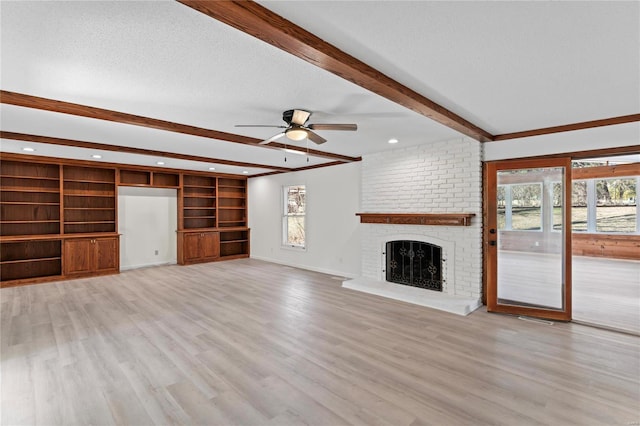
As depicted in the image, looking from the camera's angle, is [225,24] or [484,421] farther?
[484,421]

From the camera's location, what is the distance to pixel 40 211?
251 inches

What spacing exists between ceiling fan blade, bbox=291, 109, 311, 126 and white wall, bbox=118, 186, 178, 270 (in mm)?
5958

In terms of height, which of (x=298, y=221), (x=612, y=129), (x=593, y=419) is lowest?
(x=593, y=419)

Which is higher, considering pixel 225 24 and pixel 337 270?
pixel 225 24

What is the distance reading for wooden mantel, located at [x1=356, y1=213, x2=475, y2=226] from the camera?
14.9 feet

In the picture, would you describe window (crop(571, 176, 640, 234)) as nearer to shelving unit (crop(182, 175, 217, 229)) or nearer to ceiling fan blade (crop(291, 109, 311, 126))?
ceiling fan blade (crop(291, 109, 311, 126))

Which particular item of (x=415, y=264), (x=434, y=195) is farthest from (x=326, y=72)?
(x=415, y=264)

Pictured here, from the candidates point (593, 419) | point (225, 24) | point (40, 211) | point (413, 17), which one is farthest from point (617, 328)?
point (40, 211)

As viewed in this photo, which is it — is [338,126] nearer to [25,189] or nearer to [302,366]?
[302,366]

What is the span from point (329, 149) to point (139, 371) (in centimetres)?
409

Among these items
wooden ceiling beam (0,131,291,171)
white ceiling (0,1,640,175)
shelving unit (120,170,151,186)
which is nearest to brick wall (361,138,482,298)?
white ceiling (0,1,640,175)

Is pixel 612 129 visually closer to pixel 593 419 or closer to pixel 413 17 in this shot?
pixel 593 419

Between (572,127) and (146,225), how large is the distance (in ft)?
28.2

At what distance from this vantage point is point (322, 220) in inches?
280
